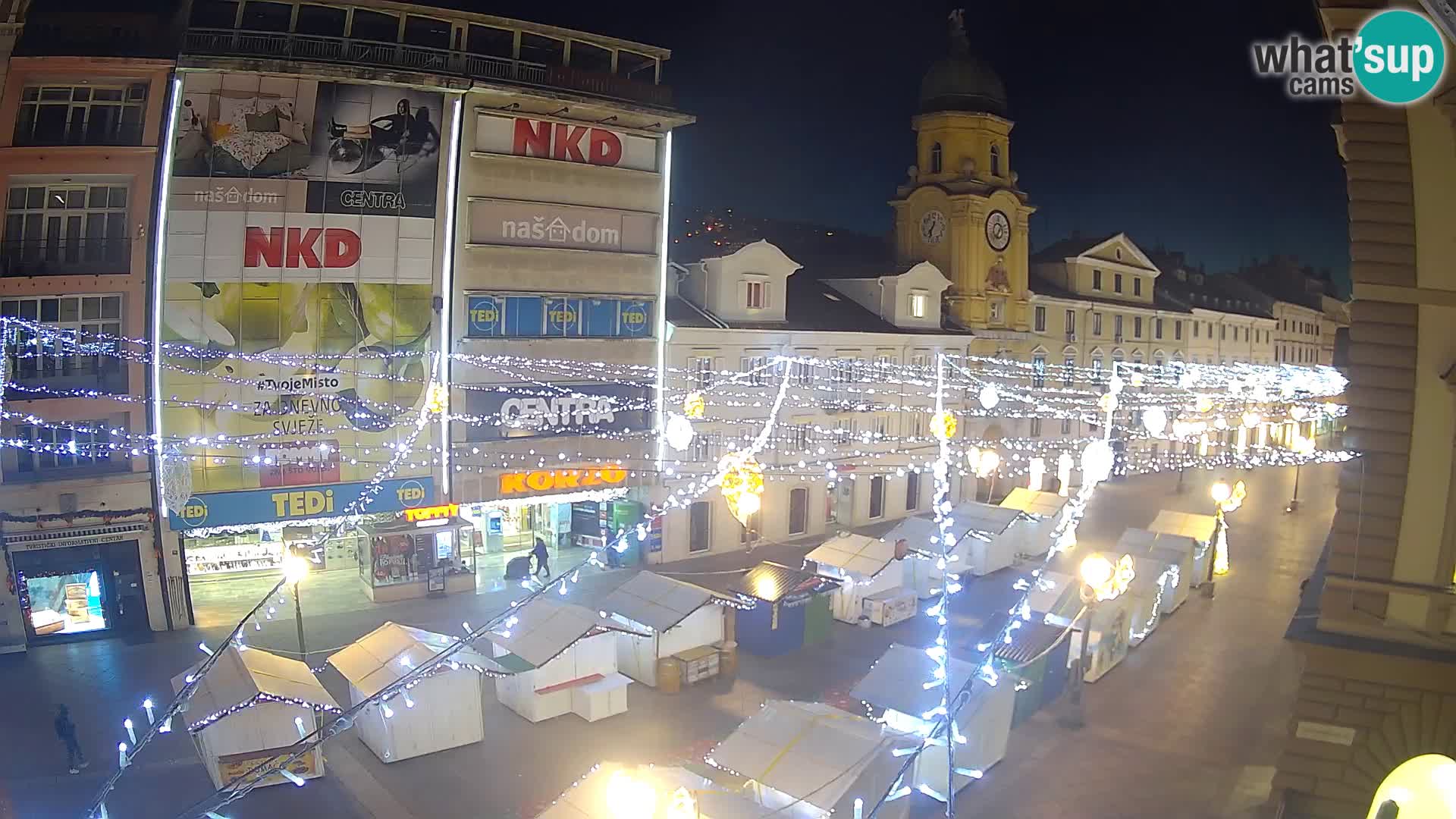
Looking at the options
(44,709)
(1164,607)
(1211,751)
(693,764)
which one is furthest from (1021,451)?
(44,709)

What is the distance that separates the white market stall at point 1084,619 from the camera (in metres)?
18.7

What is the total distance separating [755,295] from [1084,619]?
14.7 meters

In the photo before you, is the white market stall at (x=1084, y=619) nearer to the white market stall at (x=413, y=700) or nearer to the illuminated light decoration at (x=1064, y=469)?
the white market stall at (x=413, y=700)

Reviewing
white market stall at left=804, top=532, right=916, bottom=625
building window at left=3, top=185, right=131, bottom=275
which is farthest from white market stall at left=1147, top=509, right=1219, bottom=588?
building window at left=3, top=185, right=131, bottom=275

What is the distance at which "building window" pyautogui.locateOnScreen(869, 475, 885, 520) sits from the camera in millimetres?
33562

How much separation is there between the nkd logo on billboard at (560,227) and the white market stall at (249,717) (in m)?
12.2

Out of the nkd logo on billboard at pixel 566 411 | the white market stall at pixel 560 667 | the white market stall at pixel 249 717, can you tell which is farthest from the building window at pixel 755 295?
the white market stall at pixel 249 717

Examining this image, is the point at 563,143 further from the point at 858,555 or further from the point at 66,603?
the point at 66,603

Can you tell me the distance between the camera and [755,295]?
2956cm

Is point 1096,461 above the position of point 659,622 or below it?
above

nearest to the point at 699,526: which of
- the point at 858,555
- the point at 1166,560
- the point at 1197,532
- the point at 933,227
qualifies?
the point at 858,555

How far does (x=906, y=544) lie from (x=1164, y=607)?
6093 mm

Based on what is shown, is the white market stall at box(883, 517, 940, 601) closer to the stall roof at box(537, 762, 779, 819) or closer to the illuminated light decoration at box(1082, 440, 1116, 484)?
the illuminated light decoration at box(1082, 440, 1116, 484)

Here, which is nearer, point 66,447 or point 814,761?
point 814,761
